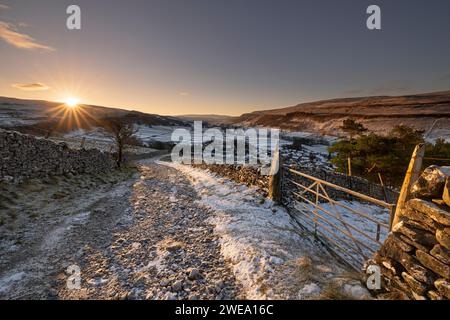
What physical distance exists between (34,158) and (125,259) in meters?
10.0

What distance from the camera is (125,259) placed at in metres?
5.16

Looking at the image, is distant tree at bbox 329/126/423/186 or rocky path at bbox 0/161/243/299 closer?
rocky path at bbox 0/161/243/299

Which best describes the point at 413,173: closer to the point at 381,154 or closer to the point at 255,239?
the point at 255,239

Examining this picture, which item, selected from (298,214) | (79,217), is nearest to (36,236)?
(79,217)

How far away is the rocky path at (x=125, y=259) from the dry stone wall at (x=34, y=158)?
4.56 meters

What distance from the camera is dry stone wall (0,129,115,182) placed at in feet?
32.1

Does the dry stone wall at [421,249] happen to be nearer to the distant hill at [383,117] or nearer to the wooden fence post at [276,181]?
the wooden fence post at [276,181]

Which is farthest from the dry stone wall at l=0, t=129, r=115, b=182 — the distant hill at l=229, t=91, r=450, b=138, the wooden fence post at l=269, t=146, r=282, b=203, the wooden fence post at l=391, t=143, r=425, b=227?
the distant hill at l=229, t=91, r=450, b=138

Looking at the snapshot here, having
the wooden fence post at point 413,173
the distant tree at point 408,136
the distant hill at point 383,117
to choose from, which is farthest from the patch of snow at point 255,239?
the distant hill at point 383,117

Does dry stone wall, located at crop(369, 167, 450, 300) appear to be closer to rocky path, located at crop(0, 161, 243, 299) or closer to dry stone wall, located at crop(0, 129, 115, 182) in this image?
rocky path, located at crop(0, 161, 243, 299)

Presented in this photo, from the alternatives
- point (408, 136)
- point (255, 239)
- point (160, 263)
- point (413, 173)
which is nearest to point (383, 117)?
point (408, 136)

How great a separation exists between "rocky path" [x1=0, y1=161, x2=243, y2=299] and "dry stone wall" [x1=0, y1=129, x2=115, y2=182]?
4.56 metres

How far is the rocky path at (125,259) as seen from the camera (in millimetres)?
4035
